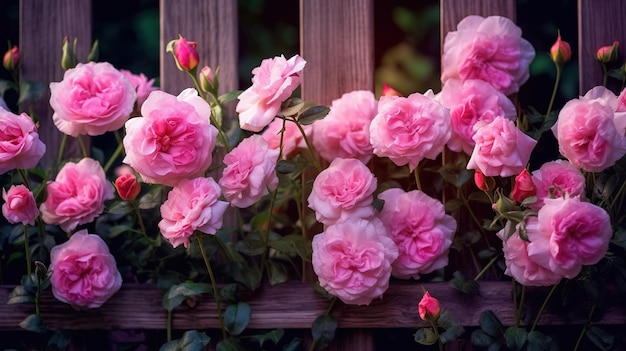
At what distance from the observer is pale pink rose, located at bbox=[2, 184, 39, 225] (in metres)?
1.47

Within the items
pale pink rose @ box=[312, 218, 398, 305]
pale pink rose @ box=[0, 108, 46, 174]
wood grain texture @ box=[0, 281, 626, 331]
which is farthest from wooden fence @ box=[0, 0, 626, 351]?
pale pink rose @ box=[0, 108, 46, 174]

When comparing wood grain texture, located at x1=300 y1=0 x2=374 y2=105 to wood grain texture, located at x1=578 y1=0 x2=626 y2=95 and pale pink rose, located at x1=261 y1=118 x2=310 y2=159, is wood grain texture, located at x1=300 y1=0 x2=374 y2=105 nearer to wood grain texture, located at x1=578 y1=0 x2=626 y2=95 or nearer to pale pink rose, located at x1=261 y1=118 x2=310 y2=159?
pale pink rose, located at x1=261 y1=118 x2=310 y2=159

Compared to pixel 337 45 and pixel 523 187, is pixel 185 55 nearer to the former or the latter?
pixel 337 45

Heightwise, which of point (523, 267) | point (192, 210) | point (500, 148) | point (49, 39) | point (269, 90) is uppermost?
Result: point (49, 39)

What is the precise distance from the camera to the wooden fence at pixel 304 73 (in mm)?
1590

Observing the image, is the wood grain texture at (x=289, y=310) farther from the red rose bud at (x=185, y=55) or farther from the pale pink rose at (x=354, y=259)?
the red rose bud at (x=185, y=55)

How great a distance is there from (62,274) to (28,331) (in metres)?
0.20

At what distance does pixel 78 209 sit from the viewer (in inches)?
61.9

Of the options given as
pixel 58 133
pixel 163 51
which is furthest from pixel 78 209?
pixel 163 51

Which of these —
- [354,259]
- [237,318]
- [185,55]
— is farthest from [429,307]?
[185,55]

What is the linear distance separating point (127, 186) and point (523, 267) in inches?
29.0

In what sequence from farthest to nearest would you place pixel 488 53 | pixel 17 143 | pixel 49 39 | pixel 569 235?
pixel 49 39
pixel 488 53
pixel 17 143
pixel 569 235

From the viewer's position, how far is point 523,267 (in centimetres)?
146

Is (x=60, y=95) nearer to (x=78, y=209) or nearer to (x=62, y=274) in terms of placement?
(x=78, y=209)
